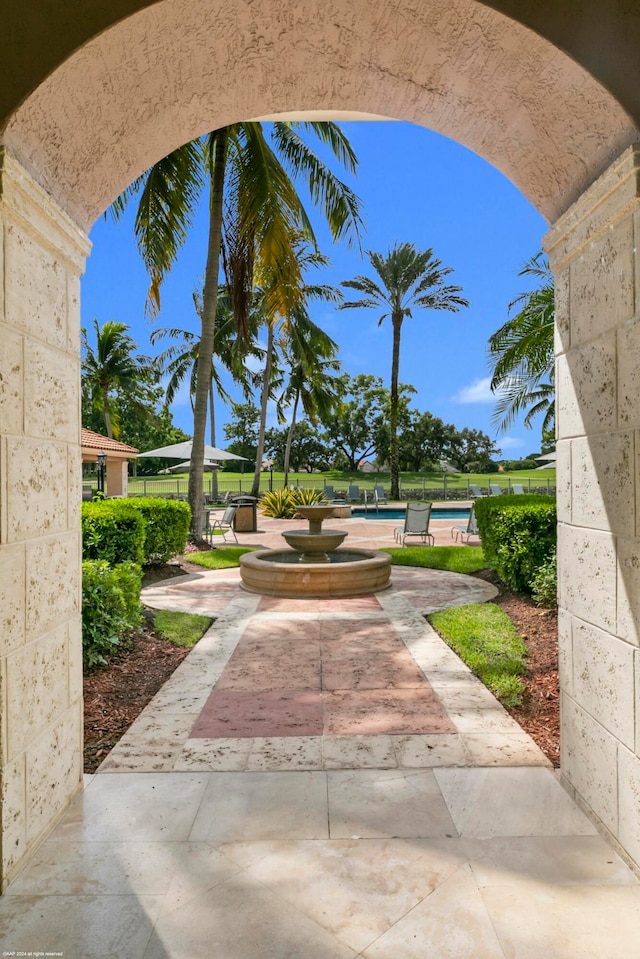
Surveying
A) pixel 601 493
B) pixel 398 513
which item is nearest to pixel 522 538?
pixel 601 493

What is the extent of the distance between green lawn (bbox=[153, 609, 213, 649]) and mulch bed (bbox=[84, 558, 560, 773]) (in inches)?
3.3

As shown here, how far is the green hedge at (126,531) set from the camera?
283 inches

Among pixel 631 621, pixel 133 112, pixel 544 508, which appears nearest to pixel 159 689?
pixel 631 621

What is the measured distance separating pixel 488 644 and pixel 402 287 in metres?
21.9

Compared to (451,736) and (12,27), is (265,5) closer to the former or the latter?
(12,27)

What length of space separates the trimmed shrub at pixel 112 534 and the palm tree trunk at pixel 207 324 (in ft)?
13.2

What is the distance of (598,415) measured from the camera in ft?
8.10

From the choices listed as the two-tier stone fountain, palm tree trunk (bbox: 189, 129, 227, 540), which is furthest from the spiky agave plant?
the two-tier stone fountain

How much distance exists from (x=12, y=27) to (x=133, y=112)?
0.56m

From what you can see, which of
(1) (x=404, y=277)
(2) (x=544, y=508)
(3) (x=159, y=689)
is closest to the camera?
(3) (x=159, y=689)

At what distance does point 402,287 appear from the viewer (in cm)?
2464

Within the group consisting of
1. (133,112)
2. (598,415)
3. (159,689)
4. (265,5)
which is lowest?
(159,689)

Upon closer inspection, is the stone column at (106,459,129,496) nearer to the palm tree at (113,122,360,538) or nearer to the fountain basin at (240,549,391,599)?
the palm tree at (113,122,360,538)

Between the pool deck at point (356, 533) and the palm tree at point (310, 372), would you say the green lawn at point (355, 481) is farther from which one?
the pool deck at point (356, 533)
